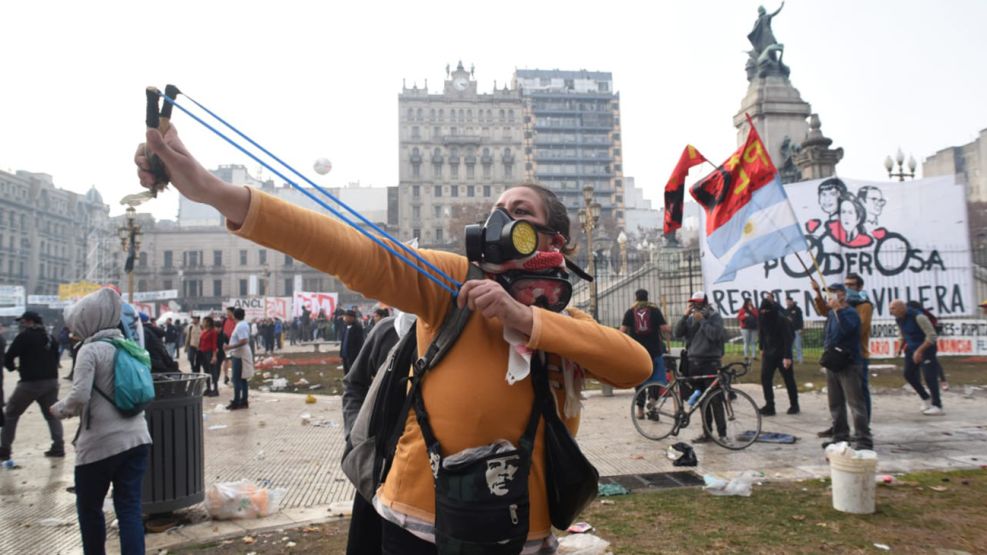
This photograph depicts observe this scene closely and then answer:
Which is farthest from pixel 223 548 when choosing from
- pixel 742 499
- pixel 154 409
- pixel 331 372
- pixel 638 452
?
pixel 331 372

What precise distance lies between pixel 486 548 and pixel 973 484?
6.72m

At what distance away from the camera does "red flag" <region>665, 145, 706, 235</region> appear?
10914 mm

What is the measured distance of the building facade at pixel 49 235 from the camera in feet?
273

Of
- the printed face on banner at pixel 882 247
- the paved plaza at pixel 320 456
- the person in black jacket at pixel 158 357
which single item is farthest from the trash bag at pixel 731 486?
the printed face on banner at pixel 882 247

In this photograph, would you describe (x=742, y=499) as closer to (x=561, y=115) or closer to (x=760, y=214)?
(x=760, y=214)

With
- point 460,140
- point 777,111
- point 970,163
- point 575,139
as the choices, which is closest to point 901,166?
point 777,111

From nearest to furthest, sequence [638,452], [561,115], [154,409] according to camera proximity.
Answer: [154,409]
[638,452]
[561,115]

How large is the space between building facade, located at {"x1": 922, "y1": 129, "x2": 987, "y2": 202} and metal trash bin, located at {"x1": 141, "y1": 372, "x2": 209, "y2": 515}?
7932cm

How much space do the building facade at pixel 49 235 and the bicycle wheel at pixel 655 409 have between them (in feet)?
314

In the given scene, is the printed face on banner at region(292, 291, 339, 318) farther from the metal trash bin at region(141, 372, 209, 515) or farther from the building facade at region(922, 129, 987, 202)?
the building facade at region(922, 129, 987, 202)

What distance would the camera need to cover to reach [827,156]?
66.6ft

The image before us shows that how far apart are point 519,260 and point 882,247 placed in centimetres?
1762

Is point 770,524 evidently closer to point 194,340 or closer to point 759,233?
point 759,233

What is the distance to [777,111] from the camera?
23.2m
